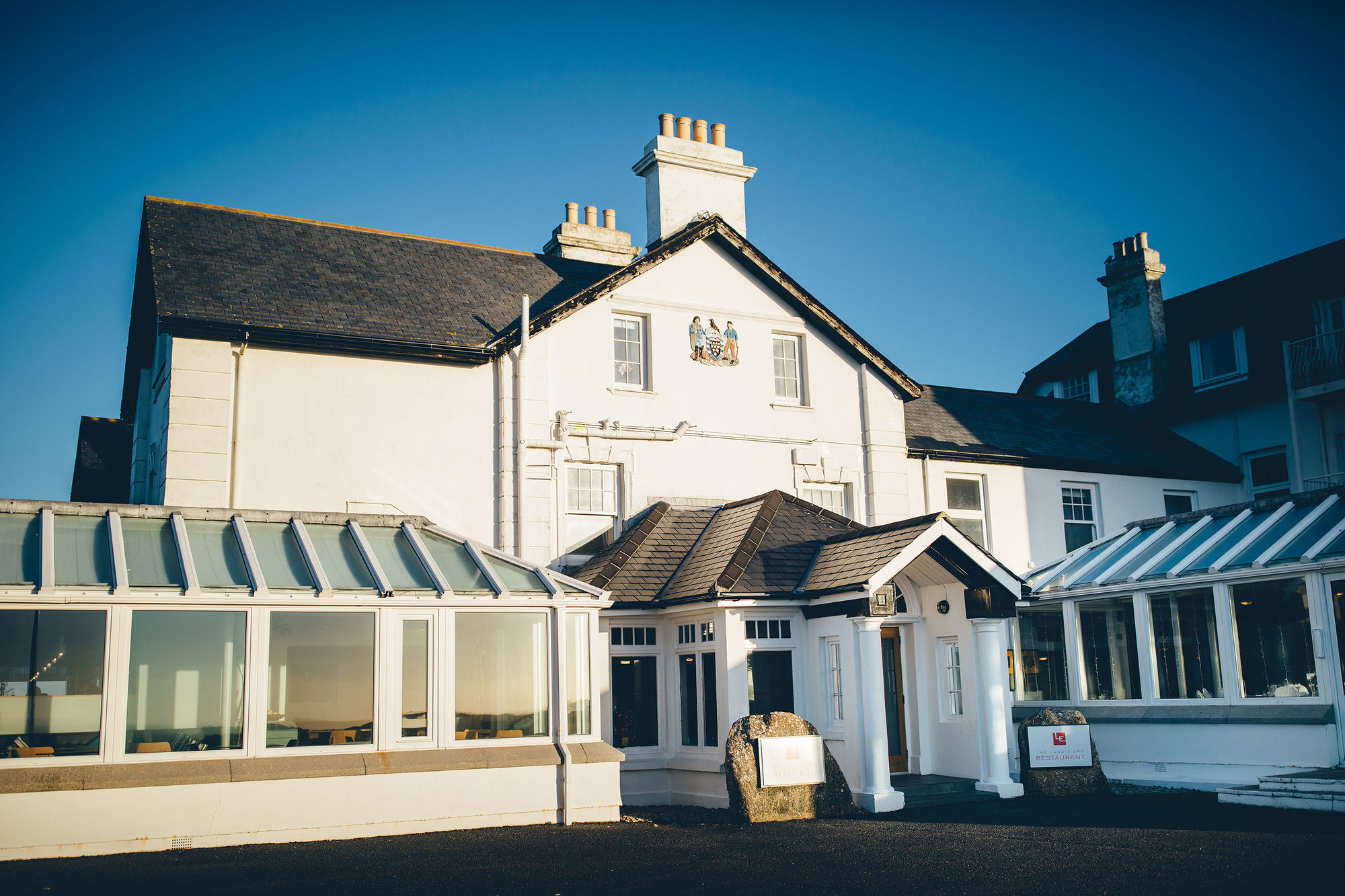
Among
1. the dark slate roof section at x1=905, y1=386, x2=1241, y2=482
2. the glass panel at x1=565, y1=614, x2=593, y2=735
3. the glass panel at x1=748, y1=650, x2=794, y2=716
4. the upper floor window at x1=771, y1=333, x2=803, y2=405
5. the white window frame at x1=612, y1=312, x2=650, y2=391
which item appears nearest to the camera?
the glass panel at x1=565, y1=614, x2=593, y2=735

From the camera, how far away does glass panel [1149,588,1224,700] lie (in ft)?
51.8

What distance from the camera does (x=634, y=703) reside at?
16.2 metres

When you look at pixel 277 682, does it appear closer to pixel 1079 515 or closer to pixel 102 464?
pixel 102 464

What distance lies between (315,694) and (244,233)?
345 inches

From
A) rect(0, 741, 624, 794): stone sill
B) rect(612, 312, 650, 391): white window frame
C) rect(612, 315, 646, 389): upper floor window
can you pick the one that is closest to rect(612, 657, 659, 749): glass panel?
rect(0, 741, 624, 794): stone sill

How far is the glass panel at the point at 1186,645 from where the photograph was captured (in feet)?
51.8

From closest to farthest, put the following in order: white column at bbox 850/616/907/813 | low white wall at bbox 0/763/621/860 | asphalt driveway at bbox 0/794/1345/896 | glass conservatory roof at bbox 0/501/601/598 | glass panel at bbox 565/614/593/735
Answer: asphalt driveway at bbox 0/794/1345/896, low white wall at bbox 0/763/621/860, glass conservatory roof at bbox 0/501/601/598, glass panel at bbox 565/614/593/735, white column at bbox 850/616/907/813

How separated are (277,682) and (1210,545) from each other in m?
13.1

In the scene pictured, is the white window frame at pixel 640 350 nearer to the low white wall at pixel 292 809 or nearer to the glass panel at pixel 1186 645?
the low white wall at pixel 292 809

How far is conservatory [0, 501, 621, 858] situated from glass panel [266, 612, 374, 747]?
2 cm

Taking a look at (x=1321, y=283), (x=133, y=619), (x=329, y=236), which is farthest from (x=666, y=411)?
(x=1321, y=283)

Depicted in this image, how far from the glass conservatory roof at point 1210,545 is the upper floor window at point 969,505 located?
7.47 ft

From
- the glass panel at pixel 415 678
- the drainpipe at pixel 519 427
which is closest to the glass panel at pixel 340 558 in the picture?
the glass panel at pixel 415 678

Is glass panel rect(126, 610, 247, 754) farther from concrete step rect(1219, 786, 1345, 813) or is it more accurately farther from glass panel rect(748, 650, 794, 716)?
concrete step rect(1219, 786, 1345, 813)
